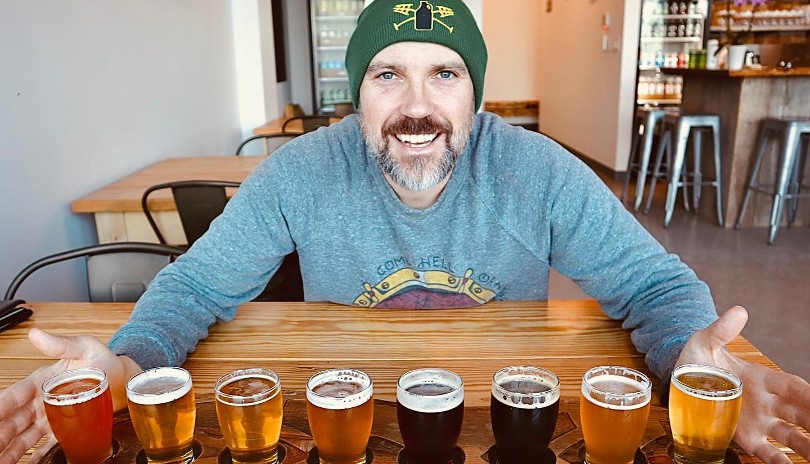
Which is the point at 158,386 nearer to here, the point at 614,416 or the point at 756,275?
the point at 614,416

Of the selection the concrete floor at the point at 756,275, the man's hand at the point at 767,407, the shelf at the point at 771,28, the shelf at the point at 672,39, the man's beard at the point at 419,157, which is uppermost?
the shelf at the point at 771,28

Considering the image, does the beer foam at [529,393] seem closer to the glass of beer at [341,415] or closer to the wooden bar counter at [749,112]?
the glass of beer at [341,415]

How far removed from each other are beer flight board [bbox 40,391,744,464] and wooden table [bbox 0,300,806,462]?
0.26 ft

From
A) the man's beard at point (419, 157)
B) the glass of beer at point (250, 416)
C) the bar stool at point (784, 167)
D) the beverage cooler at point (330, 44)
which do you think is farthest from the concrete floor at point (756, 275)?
the beverage cooler at point (330, 44)

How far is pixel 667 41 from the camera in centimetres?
722

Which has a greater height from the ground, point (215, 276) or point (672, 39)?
point (672, 39)

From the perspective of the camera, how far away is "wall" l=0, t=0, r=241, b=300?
210 cm

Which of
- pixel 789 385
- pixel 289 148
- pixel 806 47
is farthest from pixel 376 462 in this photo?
pixel 806 47

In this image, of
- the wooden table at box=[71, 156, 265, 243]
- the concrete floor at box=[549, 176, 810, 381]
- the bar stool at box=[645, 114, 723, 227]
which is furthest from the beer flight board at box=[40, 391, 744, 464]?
the bar stool at box=[645, 114, 723, 227]

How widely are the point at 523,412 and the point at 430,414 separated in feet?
0.38

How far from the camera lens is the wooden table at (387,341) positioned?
111 centimetres

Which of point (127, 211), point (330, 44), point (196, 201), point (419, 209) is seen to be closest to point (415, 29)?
point (419, 209)

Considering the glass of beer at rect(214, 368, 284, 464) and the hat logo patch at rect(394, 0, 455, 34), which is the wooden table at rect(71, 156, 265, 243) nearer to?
the hat logo patch at rect(394, 0, 455, 34)

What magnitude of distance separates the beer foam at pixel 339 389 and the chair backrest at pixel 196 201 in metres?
1.58
